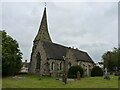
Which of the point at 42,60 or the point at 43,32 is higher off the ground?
the point at 43,32

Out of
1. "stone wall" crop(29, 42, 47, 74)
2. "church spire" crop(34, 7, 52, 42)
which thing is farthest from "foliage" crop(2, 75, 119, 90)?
"church spire" crop(34, 7, 52, 42)

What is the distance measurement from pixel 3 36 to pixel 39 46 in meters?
11.7

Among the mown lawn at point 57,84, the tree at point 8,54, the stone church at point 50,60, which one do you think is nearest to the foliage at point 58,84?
the mown lawn at point 57,84

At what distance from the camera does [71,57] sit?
40000 mm

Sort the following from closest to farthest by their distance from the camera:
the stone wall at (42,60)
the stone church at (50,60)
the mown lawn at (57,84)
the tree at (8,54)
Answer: the mown lawn at (57,84), the tree at (8,54), the stone church at (50,60), the stone wall at (42,60)

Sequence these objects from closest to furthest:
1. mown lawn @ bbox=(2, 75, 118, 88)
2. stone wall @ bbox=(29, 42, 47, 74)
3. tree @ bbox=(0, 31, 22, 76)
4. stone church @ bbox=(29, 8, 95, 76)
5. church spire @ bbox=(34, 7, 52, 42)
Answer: mown lawn @ bbox=(2, 75, 118, 88)
tree @ bbox=(0, 31, 22, 76)
stone church @ bbox=(29, 8, 95, 76)
stone wall @ bbox=(29, 42, 47, 74)
church spire @ bbox=(34, 7, 52, 42)

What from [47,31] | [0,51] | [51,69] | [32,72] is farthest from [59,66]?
[0,51]

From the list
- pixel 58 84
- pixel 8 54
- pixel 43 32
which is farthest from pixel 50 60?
pixel 58 84

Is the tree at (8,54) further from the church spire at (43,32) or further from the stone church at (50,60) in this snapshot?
the church spire at (43,32)

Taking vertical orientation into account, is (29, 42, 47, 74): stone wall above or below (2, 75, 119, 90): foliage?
above

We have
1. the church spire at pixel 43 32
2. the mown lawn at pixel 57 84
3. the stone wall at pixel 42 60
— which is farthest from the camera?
the church spire at pixel 43 32

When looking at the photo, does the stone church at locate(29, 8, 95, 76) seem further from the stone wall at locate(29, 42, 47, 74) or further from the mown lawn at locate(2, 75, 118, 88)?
the mown lawn at locate(2, 75, 118, 88)

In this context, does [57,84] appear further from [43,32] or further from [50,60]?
[43,32]

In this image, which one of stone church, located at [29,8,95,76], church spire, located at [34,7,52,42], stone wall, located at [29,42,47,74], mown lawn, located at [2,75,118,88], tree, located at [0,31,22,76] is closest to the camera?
mown lawn, located at [2,75,118,88]
